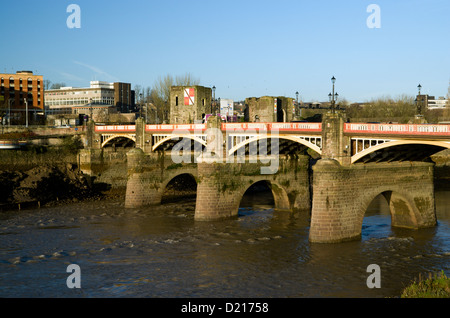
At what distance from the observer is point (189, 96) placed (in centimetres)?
5659

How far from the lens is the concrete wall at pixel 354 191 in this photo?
98.6 feet

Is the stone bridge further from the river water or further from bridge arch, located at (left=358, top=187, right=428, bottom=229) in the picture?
the river water

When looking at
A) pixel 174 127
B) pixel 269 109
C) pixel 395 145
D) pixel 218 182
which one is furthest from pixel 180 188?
pixel 395 145

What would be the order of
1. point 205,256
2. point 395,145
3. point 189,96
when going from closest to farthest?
point 205,256 → point 395,145 → point 189,96

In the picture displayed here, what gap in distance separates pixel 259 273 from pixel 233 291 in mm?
3106

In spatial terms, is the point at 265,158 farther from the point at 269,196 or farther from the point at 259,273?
the point at 259,273

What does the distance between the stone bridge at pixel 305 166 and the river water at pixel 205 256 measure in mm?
1703

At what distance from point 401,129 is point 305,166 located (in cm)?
1526

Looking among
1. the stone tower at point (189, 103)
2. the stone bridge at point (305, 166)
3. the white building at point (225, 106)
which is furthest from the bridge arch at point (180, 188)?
the white building at point (225, 106)

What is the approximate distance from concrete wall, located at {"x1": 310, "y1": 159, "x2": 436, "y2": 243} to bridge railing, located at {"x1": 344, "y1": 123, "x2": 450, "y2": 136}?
2.32 m

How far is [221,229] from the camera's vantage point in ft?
119

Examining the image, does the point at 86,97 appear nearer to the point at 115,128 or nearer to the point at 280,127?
the point at 115,128
